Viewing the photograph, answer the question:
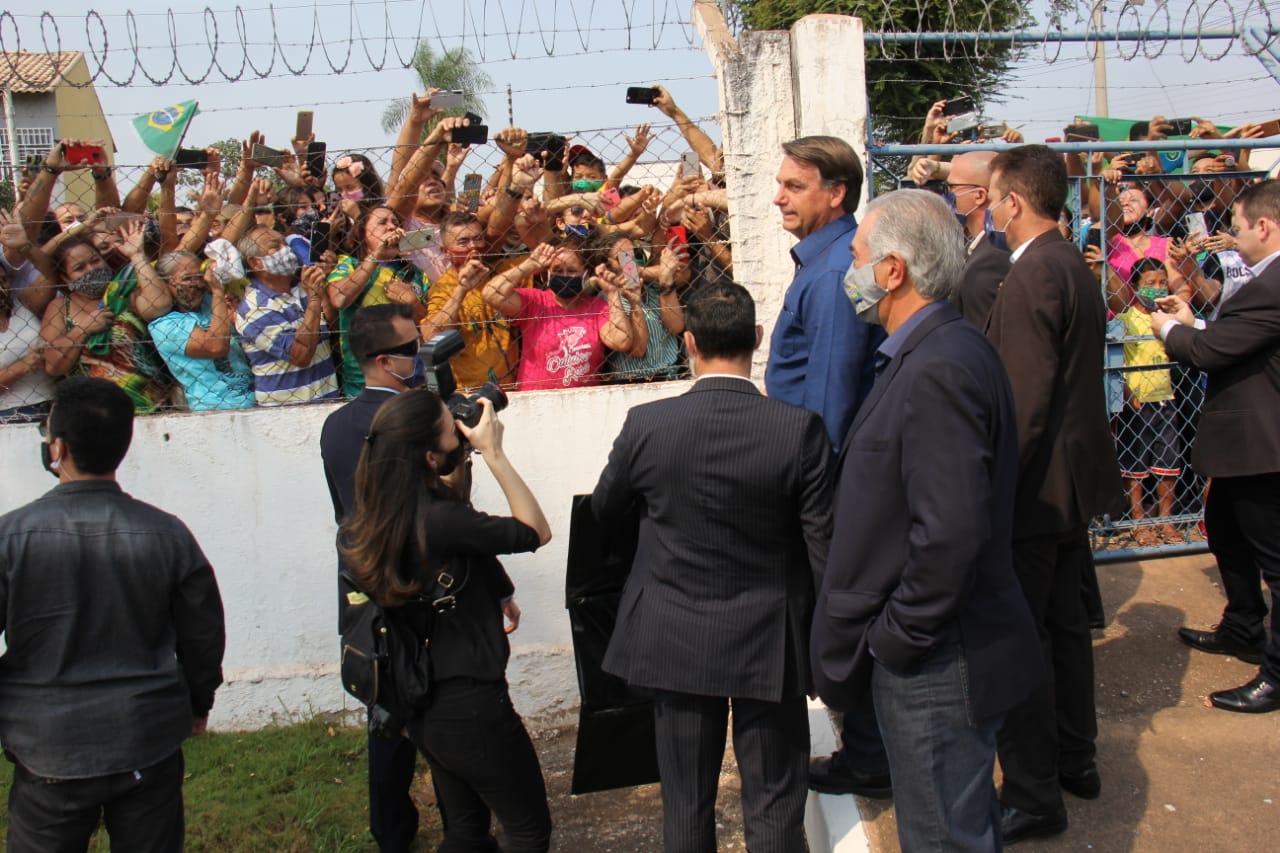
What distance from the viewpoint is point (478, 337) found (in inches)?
177

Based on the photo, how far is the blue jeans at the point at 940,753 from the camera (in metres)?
2.13

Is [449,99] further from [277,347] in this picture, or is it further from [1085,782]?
[1085,782]

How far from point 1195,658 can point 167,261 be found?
4627mm

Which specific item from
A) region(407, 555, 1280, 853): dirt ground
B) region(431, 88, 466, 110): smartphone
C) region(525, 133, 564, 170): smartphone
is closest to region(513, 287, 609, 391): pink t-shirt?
region(431, 88, 466, 110): smartphone

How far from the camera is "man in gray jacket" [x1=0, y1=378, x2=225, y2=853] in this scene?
2.50 meters

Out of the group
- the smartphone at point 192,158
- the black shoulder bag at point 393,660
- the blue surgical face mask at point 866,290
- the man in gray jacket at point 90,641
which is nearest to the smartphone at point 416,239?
the smartphone at point 192,158

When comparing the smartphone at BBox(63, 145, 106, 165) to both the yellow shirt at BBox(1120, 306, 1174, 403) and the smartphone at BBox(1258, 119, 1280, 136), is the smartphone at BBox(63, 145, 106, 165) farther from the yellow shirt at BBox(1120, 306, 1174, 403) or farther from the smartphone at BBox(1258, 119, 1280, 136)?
the smartphone at BBox(1258, 119, 1280, 136)

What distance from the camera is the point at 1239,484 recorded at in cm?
374

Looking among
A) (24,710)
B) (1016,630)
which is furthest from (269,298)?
(1016,630)

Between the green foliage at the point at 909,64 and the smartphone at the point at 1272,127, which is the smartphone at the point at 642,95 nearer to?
the smartphone at the point at 1272,127

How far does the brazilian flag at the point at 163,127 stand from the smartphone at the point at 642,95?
1.95 meters

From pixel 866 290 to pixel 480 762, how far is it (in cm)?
160

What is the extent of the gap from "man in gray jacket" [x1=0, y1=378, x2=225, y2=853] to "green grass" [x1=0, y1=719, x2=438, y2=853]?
3.35 feet

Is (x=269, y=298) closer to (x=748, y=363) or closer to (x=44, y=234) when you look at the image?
(x=44, y=234)
